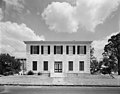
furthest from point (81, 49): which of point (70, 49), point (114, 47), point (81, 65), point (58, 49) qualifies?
point (114, 47)

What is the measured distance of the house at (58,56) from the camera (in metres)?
13.1

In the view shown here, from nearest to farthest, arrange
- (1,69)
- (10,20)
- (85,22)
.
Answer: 1. (10,20)
2. (85,22)
3. (1,69)

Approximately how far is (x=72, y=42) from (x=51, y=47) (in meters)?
2.33

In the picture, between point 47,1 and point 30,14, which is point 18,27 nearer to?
point 30,14

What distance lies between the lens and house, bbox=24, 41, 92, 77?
13070 mm

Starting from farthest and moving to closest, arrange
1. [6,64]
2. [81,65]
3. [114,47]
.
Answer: [6,64]
[81,65]
[114,47]

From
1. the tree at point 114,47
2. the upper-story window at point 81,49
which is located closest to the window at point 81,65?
the upper-story window at point 81,49

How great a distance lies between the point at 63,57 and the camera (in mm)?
13141

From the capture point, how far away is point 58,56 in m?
13.2

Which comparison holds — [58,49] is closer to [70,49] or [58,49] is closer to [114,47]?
[70,49]

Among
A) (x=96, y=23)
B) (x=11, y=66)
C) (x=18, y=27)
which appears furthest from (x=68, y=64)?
(x=18, y=27)

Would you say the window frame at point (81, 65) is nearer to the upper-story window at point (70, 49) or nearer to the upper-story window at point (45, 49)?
the upper-story window at point (70, 49)

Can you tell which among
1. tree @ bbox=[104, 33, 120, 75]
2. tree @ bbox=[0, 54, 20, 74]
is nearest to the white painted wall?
tree @ bbox=[104, 33, 120, 75]

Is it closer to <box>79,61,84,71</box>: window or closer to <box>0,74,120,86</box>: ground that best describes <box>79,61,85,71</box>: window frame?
<box>79,61,84,71</box>: window
